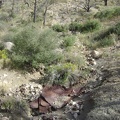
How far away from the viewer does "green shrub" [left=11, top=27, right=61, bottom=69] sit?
1030 centimetres

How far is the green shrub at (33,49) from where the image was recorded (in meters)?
10.3

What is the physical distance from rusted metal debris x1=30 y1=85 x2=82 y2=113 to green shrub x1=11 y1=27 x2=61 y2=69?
1444 millimetres

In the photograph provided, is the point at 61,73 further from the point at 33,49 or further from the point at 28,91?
the point at 33,49

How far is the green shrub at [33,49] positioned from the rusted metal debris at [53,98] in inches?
56.8

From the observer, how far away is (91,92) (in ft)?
28.3

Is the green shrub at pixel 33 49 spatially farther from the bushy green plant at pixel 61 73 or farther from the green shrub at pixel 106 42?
the green shrub at pixel 106 42

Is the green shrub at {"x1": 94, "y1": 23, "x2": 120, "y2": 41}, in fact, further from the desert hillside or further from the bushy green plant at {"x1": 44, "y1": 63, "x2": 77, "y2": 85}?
the bushy green plant at {"x1": 44, "y1": 63, "x2": 77, "y2": 85}

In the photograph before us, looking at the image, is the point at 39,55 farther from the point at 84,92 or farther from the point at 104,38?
the point at 104,38

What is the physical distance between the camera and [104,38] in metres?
13.2

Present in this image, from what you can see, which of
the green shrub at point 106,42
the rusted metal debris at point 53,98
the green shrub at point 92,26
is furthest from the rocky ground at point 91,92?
the green shrub at point 92,26

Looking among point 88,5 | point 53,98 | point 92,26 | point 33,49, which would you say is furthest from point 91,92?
point 88,5

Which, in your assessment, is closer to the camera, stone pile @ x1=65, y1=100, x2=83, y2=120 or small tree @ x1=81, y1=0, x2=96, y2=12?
stone pile @ x1=65, y1=100, x2=83, y2=120

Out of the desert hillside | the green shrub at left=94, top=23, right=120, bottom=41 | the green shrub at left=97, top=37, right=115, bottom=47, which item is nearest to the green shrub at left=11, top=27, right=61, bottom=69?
the desert hillside

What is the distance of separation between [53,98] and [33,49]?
2.41 meters
